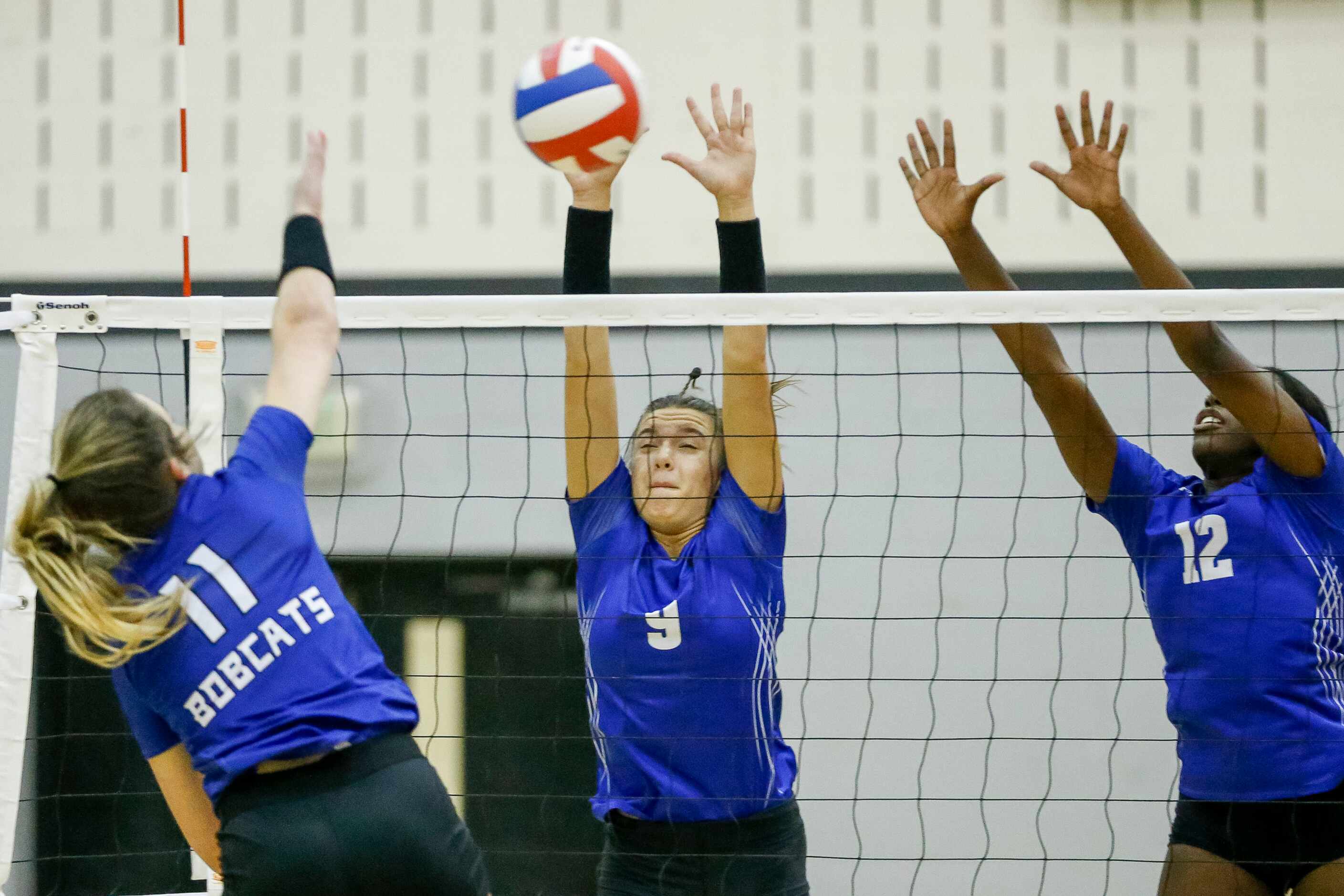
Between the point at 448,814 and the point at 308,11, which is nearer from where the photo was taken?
the point at 448,814

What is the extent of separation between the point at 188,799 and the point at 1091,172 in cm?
246

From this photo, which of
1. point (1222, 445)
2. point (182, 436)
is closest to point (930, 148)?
point (1222, 445)

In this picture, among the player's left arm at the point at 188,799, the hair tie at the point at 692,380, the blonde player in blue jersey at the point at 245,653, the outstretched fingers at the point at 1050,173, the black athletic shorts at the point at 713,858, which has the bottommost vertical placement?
the black athletic shorts at the point at 713,858

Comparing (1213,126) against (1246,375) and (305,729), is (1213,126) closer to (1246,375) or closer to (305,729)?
(1246,375)

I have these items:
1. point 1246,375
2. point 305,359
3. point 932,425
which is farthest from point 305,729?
point 932,425

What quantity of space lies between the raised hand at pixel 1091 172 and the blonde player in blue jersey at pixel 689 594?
779 millimetres

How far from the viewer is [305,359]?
2234 mm

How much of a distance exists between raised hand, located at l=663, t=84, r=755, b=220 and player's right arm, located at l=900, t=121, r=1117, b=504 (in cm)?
41

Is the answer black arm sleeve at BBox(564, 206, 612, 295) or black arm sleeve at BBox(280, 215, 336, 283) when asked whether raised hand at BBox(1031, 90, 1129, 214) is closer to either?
black arm sleeve at BBox(564, 206, 612, 295)

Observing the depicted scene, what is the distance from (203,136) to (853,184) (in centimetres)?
276

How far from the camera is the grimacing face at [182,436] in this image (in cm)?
208

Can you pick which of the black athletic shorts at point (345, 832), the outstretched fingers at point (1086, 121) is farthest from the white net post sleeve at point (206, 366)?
the outstretched fingers at point (1086, 121)

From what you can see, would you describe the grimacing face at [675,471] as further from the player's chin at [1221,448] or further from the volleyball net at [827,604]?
the volleyball net at [827,604]

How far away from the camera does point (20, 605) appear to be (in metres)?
2.90
